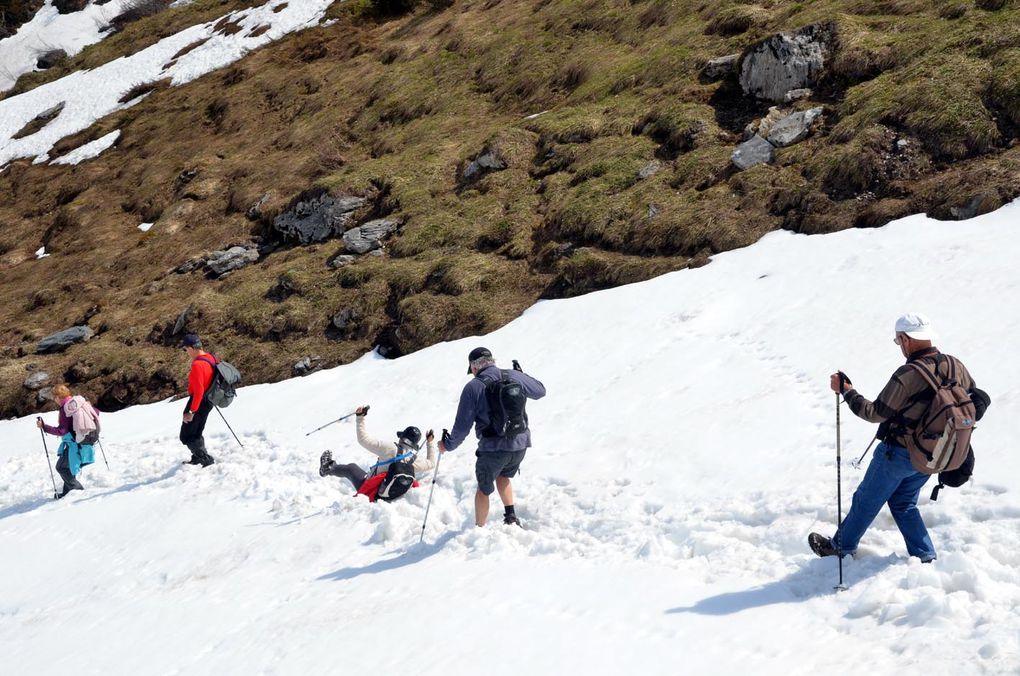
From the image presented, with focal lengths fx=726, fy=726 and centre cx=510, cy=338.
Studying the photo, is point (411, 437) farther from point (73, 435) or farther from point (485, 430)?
point (73, 435)

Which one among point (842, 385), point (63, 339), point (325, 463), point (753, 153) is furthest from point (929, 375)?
point (63, 339)

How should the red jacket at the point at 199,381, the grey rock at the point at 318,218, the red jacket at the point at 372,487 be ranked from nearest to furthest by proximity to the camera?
1. the red jacket at the point at 372,487
2. the red jacket at the point at 199,381
3. the grey rock at the point at 318,218

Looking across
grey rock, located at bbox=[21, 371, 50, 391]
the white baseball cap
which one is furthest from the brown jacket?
grey rock, located at bbox=[21, 371, 50, 391]

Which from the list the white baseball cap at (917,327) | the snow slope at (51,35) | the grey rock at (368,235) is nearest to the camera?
the white baseball cap at (917,327)

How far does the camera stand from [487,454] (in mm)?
7832

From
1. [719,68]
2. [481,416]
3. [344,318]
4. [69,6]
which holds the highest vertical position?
[69,6]

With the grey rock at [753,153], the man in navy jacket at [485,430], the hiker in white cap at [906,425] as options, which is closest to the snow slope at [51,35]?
the grey rock at [753,153]

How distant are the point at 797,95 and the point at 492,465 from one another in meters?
15.6

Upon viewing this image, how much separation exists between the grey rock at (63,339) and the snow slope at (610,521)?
775cm

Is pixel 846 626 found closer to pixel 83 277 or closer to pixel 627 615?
pixel 627 615

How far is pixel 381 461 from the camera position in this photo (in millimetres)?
10578

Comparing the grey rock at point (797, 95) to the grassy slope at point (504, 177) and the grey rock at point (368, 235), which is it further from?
the grey rock at point (368, 235)

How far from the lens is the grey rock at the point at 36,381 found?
20641 millimetres

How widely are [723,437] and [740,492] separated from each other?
151 centimetres
